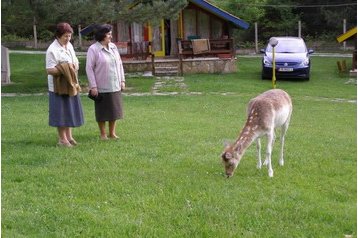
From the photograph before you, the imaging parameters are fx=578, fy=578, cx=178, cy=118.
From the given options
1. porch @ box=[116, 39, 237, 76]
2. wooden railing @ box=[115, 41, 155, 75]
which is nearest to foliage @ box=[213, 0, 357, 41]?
porch @ box=[116, 39, 237, 76]

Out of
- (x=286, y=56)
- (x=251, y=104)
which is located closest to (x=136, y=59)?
(x=286, y=56)

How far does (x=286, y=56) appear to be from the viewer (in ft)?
76.7

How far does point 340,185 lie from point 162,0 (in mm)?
16584

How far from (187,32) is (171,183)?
21.8 metres

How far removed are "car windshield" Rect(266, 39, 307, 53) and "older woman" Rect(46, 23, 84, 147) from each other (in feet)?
54.2

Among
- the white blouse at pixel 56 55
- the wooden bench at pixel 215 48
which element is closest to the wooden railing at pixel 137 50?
the wooden bench at pixel 215 48

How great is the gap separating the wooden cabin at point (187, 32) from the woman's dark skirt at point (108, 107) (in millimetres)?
17205

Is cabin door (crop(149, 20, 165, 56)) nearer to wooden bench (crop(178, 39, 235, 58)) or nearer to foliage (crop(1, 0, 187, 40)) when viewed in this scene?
wooden bench (crop(178, 39, 235, 58))

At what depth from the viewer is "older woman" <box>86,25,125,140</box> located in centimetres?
855

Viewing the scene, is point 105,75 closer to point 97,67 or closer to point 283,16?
point 97,67

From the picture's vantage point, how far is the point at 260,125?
266 inches

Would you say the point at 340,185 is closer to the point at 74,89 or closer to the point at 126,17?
the point at 74,89

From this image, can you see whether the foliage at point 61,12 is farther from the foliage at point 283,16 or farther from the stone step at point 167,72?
the foliage at point 283,16

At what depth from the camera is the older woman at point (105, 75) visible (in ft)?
28.0
